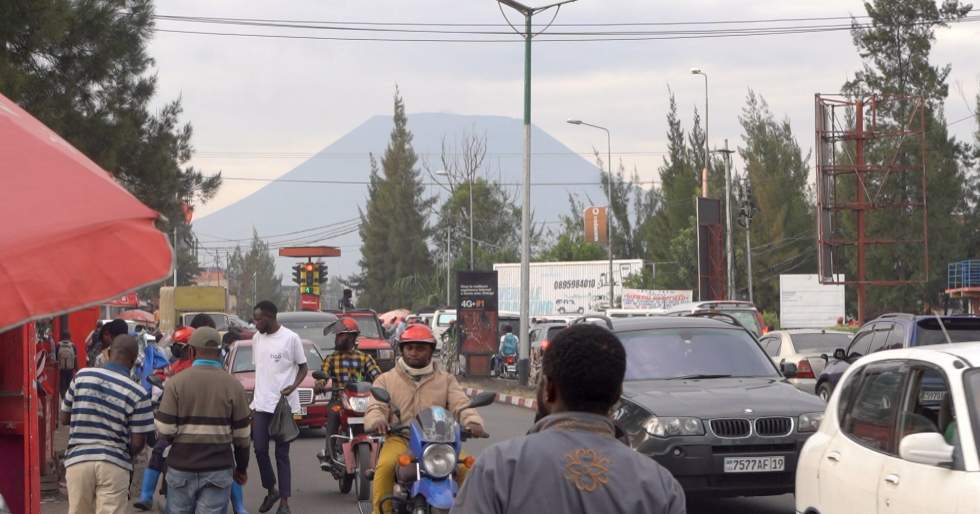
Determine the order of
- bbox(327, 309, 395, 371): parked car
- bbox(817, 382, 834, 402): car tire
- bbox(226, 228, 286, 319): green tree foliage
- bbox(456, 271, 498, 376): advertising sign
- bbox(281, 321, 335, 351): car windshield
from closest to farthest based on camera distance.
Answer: bbox(817, 382, 834, 402): car tire
bbox(281, 321, 335, 351): car windshield
bbox(327, 309, 395, 371): parked car
bbox(456, 271, 498, 376): advertising sign
bbox(226, 228, 286, 319): green tree foliage

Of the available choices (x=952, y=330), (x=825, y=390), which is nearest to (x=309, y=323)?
(x=825, y=390)

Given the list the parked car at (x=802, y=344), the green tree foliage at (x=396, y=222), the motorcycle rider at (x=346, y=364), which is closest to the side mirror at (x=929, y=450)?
the motorcycle rider at (x=346, y=364)

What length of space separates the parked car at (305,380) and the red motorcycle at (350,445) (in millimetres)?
5066

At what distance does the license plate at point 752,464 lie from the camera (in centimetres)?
1130

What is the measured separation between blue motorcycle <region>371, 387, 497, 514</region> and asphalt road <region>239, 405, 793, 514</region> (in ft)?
12.0

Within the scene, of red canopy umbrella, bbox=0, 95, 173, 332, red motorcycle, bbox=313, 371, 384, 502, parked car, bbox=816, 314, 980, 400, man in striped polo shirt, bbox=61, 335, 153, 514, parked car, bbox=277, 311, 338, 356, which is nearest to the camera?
red canopy umbrella, bbox=0, 95, 173, 332

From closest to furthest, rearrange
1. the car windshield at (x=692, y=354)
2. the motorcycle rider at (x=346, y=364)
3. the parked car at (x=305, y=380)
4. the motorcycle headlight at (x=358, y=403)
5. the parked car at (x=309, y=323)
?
the car windshield at (x=692, y=354) → the motorcycle headlight at (x=358, y=403) → the motorcycle rider at (x=346, y=364) → the parked car at (x=305, y=380) → the parked car at (x=309, y=323)

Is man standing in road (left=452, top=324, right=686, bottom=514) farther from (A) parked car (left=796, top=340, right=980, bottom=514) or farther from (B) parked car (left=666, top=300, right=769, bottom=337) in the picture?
(B) parked car (left=666, top=300, right=769, bottom=337)

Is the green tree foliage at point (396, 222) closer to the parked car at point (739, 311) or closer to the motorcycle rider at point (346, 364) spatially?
the parked car at point (739, 311)

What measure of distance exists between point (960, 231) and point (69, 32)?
5324cm

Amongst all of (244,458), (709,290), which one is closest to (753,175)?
(709,290)

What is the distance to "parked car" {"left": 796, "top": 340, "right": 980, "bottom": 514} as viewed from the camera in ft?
21.0

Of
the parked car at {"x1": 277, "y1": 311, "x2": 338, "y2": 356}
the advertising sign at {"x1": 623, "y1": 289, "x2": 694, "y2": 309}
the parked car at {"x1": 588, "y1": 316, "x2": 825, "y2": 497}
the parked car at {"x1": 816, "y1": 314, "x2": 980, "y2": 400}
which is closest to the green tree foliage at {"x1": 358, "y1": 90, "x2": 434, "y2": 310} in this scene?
the advertising sign at {"x1": 623, "y1": 289, "x2": 694, "y2": 309}

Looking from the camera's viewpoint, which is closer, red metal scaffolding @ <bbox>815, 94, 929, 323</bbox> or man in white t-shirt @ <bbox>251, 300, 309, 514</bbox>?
man in white t-shirt @ <bbox>251, 300, 309, 514</bbox>
